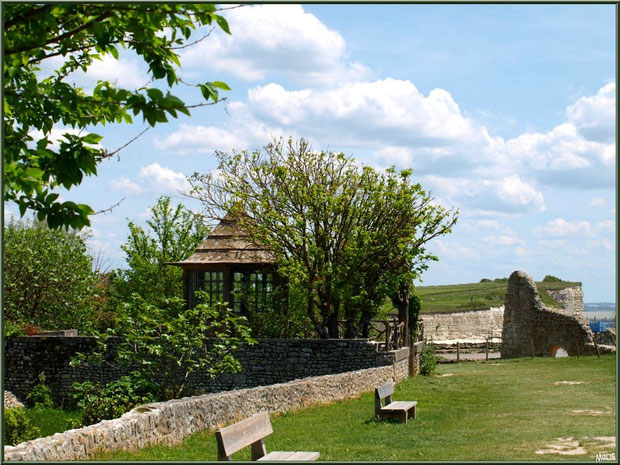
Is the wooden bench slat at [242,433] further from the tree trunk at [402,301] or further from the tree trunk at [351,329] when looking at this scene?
the tree trunk at [402,301]

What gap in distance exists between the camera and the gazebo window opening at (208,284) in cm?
2575

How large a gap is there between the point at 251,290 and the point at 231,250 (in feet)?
4.94

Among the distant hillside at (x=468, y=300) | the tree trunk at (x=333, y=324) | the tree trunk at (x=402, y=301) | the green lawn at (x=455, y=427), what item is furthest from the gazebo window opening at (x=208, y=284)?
the distant hillside at (x=468, y=300)

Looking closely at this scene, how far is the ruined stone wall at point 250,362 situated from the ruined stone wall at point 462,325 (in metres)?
26.4

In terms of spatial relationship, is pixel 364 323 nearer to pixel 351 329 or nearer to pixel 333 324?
pixel 351 329

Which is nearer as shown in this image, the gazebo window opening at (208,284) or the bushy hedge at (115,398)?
the bushy hedge at (115,398)

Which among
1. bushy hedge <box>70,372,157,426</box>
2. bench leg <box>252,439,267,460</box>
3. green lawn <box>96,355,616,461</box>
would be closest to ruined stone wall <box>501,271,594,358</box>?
green lawn <box>96,355,616,461</box>

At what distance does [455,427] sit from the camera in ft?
43.3

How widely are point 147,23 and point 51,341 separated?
2080cm

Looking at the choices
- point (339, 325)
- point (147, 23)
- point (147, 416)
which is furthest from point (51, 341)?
point (147, 23)

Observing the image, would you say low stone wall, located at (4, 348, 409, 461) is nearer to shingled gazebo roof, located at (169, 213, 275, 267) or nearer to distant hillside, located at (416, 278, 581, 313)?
shingled gazebo roof, located at (169, 213, 275, 267)

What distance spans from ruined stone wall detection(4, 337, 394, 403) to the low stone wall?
433 cm

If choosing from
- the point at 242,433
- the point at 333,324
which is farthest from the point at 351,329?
the point at 242,433

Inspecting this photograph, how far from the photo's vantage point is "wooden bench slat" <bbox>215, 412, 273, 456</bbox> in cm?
781
